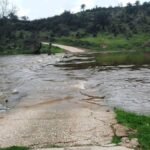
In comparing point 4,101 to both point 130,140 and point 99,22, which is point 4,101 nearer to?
point 130,140

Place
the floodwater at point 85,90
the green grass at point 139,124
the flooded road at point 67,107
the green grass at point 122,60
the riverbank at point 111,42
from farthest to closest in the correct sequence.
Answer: the riverbank at point 111,42, the green grass at point 122,60, the floodwater at point 85,90, the flooded road at point 67,107, the green grass at point 139,124

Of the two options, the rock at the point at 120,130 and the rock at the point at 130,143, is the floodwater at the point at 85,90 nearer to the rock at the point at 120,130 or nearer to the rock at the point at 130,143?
the rock at the point at 120,130

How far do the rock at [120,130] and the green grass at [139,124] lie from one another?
0.74ft

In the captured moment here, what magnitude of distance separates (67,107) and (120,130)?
4.68 meters

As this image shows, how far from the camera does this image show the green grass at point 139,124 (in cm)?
1007

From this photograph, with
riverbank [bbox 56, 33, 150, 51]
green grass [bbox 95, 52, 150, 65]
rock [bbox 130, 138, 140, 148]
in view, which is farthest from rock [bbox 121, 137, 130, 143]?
riverbank [bbox 56, 33, 150, 51]

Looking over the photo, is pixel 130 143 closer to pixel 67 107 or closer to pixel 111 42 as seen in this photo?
pixel 67 107

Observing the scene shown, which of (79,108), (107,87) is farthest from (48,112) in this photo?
(107,87)

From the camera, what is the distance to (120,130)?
11.3 m

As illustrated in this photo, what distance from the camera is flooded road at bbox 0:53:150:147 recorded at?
1078 centimetres

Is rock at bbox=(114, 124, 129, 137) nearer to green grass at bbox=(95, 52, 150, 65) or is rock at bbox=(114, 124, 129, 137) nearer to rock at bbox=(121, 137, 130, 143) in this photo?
rock at bbox=(121, 137, 130, 143)

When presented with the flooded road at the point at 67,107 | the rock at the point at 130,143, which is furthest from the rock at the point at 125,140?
the flooded road at the point at 67,107

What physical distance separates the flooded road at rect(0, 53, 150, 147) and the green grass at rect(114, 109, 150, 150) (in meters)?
0.39

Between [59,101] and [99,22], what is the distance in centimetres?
9559
